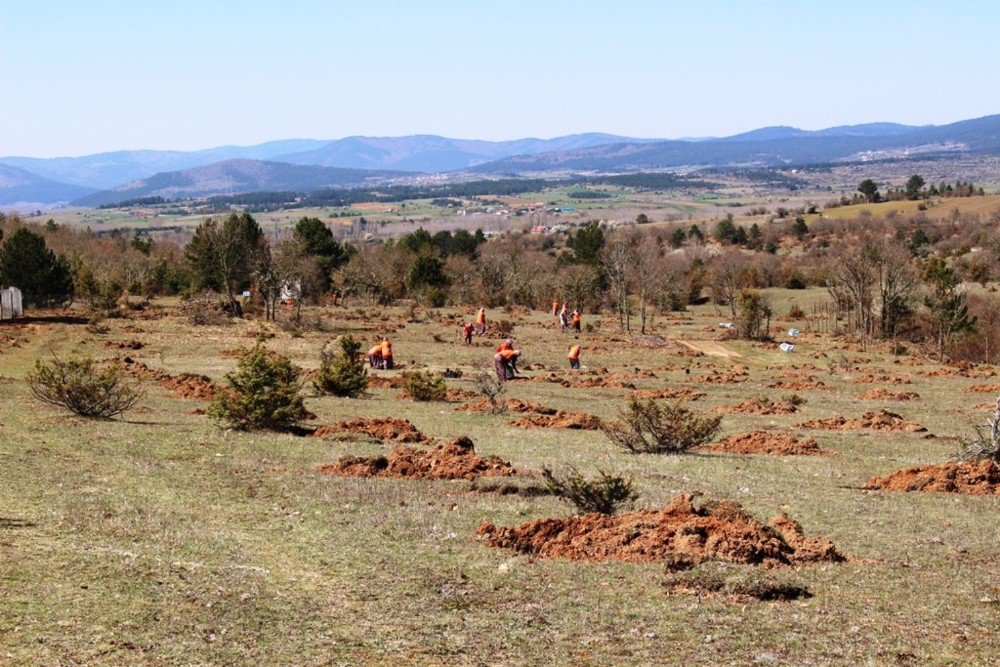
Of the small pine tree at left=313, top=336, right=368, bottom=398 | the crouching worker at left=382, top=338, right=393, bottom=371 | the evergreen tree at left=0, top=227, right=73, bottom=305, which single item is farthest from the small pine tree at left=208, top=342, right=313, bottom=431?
the evergreen tree at left=0, top=227, right=73, bottom=305

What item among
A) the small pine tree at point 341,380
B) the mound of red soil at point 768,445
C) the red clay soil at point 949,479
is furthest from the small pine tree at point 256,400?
the red clay soil at point 949,479

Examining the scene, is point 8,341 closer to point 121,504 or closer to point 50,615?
point 121,504

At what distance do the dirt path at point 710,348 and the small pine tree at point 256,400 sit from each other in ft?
90.8

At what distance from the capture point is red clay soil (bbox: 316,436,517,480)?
15.9 meters

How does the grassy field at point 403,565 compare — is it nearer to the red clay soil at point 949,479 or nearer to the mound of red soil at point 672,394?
the red clay soil at point 949,479

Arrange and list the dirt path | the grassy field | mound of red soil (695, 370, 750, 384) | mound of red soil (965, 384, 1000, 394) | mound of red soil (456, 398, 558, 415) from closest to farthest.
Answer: the grassy field → mound of red soil (456, 398, 558, 415) → mound of red soil (965, 384, 1000, 394) → mound of red soil (695, 370, 750, 384) → the dirt path

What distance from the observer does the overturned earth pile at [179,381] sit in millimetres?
27266

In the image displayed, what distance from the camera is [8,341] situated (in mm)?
40250

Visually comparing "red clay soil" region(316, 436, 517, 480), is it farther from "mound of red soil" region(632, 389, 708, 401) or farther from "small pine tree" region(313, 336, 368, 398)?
"mound of red soil" region(632, 389, 708, 401)

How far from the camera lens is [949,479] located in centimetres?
1552

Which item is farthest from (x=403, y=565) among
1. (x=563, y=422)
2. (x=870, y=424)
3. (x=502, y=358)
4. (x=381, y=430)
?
(x=502, y=358)

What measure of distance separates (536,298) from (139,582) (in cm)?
6682

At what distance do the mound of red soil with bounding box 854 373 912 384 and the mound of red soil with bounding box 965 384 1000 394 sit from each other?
2.61 metres

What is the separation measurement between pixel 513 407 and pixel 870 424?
8.43 metres
